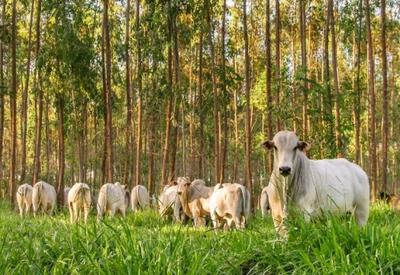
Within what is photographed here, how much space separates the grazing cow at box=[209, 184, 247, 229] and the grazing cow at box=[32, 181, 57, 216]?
699 cm

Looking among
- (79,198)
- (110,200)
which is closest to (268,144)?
(110,200)

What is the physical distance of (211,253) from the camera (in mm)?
4828

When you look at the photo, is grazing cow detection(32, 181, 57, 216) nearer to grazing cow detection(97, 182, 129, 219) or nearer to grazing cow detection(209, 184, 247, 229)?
grazing cow detection(97, 182, 129, 219)

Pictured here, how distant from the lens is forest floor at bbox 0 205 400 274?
4129mm

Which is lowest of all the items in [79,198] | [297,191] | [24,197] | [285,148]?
[24,197]

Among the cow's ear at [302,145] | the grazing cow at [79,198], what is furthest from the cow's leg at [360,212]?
the grazing cow at [79,198]

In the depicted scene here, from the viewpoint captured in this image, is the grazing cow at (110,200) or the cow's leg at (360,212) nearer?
the cow's leg at (360,212)

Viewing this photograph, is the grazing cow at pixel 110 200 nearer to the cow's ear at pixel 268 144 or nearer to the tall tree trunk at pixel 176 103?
the tall tree trunk at pixel 176 103

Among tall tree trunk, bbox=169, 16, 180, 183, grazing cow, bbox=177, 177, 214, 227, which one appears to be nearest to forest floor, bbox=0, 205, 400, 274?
grazing cow, bbox=177, 177, 214, 227

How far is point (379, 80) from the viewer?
39.4m

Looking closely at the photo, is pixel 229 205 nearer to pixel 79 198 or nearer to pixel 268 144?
pixel 79 198

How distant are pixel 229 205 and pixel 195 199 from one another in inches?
91.3

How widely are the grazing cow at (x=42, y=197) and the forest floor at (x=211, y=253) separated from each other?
1397cm

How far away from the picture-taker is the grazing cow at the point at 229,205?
12945mm
